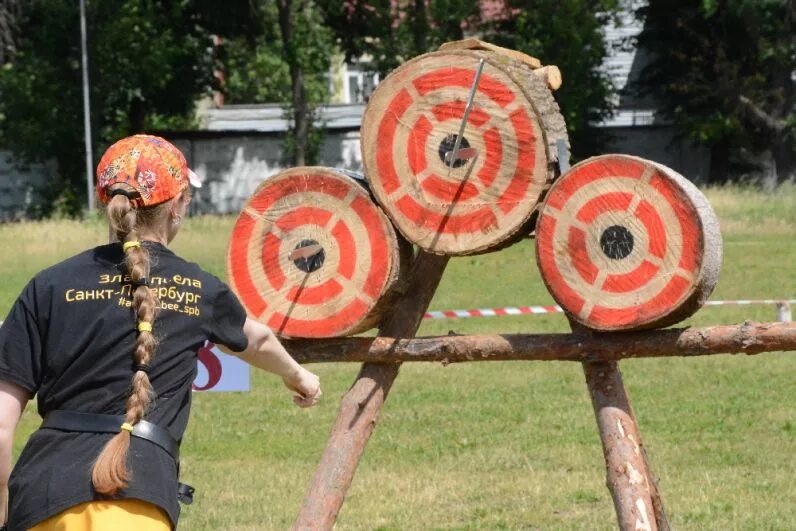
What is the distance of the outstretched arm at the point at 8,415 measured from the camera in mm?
3572

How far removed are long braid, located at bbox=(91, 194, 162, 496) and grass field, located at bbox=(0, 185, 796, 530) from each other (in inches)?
154

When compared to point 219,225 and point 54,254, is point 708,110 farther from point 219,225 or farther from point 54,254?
point 54,254

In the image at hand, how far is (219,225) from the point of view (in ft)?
92.9

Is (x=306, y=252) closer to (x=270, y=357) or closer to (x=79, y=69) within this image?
(x=270, y=357)

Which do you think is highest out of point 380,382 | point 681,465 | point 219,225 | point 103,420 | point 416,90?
point 416,90

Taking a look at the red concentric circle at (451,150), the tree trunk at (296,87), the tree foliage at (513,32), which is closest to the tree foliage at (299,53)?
the tree trunk at (296,87)

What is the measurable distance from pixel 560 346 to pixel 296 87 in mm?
33463

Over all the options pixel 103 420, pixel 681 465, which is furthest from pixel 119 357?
pixel 681 465

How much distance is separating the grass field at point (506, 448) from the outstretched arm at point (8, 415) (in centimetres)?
385

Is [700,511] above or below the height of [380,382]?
below

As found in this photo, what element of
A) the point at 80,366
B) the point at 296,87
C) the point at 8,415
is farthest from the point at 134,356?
the point at 296,87

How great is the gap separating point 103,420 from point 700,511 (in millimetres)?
4536

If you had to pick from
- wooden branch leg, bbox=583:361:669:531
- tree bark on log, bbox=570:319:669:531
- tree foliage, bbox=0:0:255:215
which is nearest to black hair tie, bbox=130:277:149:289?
tree bark on log, bbox=570:319:669:531

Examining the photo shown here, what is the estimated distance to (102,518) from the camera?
3512mm
